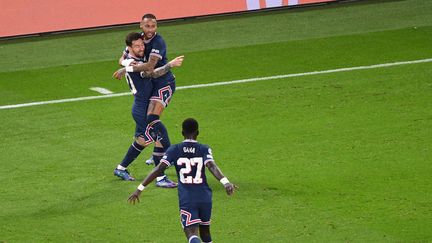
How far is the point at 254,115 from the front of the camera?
65.0 ft

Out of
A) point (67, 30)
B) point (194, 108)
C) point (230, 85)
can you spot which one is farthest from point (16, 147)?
point (67, 30)

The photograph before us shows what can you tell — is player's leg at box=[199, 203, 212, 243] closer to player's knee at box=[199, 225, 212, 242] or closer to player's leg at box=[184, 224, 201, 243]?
player's knee at box=[199, 225, 212, 242]

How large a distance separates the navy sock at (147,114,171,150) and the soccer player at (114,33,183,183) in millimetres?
71

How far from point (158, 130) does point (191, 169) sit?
162 inches

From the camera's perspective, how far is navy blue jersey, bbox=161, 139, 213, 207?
12.2 metres

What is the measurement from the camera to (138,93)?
16.3 meters

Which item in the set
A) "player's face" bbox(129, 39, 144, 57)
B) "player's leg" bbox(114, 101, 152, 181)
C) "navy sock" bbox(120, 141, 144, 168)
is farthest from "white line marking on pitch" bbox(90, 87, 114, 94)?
"player's face" bbox(129, 39, 144, 57)

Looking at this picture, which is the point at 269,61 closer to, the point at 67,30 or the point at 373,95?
the point at 373,95

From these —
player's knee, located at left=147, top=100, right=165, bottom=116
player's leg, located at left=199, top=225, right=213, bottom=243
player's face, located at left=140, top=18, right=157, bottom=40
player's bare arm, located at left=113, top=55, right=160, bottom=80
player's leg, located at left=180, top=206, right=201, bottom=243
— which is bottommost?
player's leg, located at left=199, top=225, right=213, bottom=243

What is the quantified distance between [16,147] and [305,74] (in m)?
7.00

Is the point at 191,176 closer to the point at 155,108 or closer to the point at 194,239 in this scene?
the point at 194,239

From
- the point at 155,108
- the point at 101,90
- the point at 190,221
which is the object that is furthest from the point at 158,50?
the point at 101,90

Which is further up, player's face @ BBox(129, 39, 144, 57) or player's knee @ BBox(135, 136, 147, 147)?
player's face @ BBox(129, 39, 144, 57)

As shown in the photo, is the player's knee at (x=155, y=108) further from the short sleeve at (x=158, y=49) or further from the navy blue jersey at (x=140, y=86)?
the short sleeve at (x=158, y=49)
